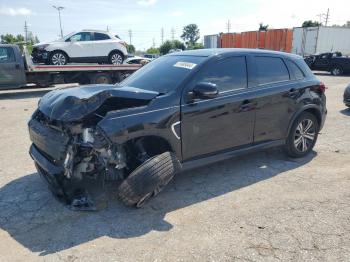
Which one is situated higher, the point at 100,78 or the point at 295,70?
the point at 295,70

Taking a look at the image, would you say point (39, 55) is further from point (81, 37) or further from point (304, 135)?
point (304, 135)

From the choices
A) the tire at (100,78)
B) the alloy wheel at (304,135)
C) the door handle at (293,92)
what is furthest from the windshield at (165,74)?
the tire at (100,78)

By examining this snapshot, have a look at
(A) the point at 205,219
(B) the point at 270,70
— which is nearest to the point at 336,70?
(B) the point at 270,70

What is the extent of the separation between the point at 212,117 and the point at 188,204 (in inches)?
43.7

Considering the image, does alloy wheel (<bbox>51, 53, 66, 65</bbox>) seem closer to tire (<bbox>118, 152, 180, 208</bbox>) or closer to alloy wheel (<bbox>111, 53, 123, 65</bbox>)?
alloy wheel (<bbox>111, 53, 123, 65</bbox>)

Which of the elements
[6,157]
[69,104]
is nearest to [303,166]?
[69,104]

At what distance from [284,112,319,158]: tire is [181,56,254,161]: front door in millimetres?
925

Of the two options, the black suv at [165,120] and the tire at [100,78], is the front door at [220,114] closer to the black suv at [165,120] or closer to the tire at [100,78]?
the black suv at [165,120]

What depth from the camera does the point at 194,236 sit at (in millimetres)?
3297

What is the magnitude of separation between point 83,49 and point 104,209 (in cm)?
1238

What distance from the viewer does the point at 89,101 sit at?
355 cm

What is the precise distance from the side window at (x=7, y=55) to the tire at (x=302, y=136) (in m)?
10.9

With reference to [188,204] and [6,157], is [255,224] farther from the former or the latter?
[6,157]

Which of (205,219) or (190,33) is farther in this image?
(190,33)
